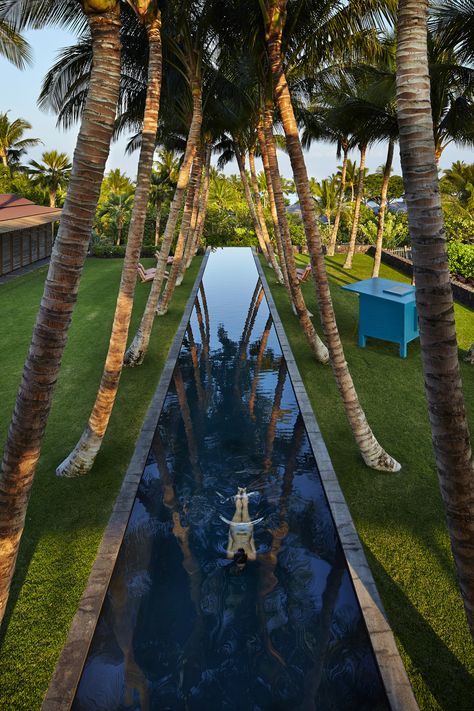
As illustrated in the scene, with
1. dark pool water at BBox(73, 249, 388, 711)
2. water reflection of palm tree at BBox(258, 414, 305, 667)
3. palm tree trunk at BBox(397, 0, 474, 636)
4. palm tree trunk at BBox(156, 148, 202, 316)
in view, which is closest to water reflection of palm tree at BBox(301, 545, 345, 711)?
dark pool water at BBox(73, 249, 388, 711)

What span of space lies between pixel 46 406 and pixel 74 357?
948cm

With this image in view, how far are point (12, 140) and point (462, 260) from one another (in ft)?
138

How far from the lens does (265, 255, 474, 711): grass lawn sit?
480cm

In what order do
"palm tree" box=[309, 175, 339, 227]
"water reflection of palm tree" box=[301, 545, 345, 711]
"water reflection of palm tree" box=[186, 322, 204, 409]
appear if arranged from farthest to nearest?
"palm tree" box=[309, 175, 339, 227] < "water reflection of palm tree" box=[186, 322, 204, 409] < "water reflection of palm tree" box=[301, 545, 345, 711]

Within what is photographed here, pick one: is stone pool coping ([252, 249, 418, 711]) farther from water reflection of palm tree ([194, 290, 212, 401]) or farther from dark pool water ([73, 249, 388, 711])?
water reflection of palm tree ([194, 290, 212, 401])

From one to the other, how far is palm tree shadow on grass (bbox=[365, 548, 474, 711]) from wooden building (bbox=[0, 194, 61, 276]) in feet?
62.4

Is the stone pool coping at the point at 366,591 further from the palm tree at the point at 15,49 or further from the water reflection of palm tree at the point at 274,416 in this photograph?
the palm tree at the point at 15,49

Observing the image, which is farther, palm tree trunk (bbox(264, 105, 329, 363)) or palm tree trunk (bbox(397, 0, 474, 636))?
palm tree trunk (bbox(264, 105, 329, 363))

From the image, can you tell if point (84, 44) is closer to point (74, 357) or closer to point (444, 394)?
point (74, 357)

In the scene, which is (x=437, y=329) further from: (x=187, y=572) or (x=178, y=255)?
(x=178, y=255)

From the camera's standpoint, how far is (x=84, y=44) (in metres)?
12.5

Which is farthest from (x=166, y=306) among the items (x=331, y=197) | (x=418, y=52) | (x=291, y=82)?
(x=331, y=197)

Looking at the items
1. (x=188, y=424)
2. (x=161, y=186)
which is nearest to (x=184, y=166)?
(x=188, y=424)

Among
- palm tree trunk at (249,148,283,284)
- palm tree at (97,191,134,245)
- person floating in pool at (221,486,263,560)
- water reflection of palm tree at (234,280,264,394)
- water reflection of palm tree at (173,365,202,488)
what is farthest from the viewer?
palm tree at (97,191,134,245)
